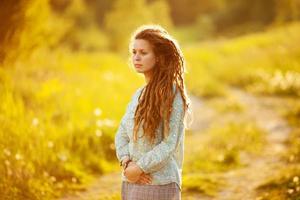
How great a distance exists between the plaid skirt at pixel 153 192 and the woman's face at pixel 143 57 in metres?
0.74

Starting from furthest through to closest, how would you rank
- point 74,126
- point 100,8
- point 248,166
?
point 100,8 < point 74,126 < point 248,166

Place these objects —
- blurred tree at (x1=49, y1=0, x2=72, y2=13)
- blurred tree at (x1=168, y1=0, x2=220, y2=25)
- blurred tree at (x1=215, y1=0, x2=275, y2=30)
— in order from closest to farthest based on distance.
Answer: blurred tree at (x1=49, y1=0, x2=72, y2=13) < blurred tree at (x1=168, y1=0, x2=220, y2=25) < blurred tree at (x1=215, y1=0, x2=275, y2=30)

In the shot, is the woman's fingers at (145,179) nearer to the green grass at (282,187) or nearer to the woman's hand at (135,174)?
the woman's hand at (135,174)

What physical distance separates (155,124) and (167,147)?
0.17 meters

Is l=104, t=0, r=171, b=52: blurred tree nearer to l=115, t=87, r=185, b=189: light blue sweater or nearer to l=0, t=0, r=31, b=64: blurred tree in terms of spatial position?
l=0, t=0, r=31, b=64: blurred tree

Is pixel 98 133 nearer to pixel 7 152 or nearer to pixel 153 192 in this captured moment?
pixel 7 152

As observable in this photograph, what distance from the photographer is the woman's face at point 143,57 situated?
366cm

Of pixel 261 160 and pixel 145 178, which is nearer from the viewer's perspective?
pixel 145 178

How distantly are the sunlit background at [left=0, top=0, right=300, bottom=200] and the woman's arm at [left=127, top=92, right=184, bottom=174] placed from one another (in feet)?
1.57

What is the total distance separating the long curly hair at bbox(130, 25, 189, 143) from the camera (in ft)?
11.6

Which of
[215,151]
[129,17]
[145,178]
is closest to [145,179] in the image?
[145,178]

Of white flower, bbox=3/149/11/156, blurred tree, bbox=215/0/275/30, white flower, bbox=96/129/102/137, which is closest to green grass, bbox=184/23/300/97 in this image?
white flower, bbox=96/129/102/137

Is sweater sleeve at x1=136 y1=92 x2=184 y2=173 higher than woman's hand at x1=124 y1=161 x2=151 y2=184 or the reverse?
higher

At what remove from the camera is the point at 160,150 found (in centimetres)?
347
